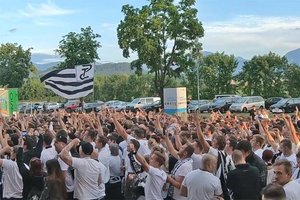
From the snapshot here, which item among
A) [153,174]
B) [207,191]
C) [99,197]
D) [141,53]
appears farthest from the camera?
[141,53]

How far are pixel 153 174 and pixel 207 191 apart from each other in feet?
3.68

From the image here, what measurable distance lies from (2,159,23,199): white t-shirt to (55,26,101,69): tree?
142 ft

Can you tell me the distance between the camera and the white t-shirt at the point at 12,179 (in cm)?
879

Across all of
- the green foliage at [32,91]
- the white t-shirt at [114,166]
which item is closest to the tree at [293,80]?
the green foliage at [32,91]

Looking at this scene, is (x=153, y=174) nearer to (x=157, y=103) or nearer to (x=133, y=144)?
(x=133, y=144)

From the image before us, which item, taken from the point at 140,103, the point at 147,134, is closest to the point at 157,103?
the point at 140,103

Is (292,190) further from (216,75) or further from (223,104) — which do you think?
(216,75)

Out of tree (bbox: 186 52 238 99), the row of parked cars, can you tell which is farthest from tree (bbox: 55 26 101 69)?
tree (bbox: 186 52 238 99)

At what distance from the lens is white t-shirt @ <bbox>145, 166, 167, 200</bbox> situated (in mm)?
7882

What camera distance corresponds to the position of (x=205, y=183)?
23.0 feet

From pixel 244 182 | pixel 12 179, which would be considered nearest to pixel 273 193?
pixel 244 182

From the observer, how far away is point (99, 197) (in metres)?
8.54

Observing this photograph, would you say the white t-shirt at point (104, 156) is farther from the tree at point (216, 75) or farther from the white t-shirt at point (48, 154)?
the tree at point (216, 75)

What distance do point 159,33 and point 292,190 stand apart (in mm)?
45433
